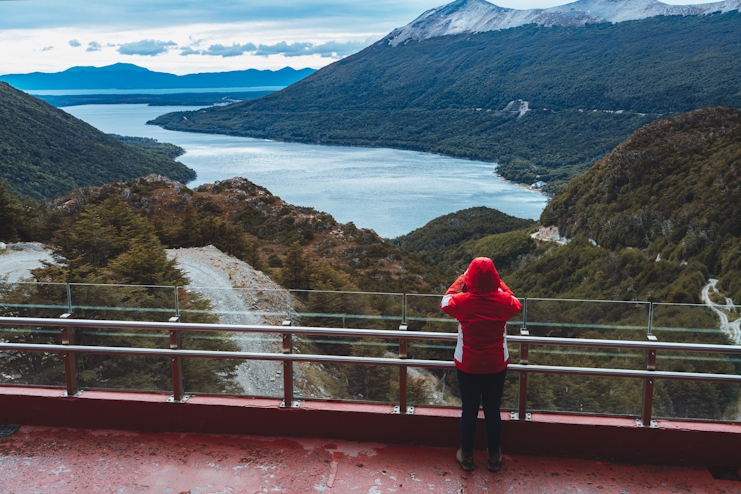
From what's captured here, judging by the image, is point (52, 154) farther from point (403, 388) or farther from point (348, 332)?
point (403, 388)

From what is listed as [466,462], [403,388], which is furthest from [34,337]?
[466,462]

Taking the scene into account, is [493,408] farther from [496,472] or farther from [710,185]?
[710,185]

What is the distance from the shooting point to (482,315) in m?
3.51

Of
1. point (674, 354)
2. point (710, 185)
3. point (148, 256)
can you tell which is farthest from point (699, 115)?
point (674, 354)

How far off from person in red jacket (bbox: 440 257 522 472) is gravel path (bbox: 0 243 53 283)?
1573 cm

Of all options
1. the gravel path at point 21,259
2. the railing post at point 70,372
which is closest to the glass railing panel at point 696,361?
the railing post at point 70,372

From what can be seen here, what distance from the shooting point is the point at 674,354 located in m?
3.89

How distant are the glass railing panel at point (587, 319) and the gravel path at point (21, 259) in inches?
621

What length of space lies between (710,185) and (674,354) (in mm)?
61816

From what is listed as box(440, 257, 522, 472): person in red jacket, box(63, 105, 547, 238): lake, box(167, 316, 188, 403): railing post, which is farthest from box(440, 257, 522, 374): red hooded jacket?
box(63, 105, 547, 238): lake

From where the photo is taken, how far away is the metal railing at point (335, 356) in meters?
3.80

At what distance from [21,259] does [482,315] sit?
20335 millimetres

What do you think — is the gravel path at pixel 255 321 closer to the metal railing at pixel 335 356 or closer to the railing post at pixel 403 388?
the metal railing at pixel 335 356

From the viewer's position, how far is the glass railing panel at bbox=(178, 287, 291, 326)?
4.27 metres
